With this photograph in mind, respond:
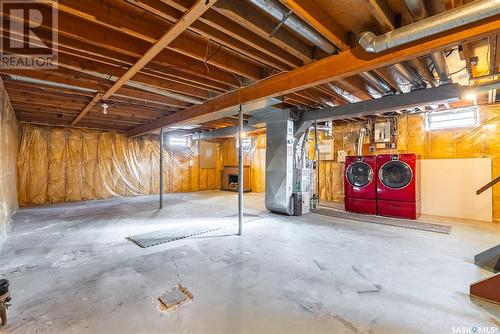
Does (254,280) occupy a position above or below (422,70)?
below

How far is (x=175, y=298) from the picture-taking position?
1.91 m

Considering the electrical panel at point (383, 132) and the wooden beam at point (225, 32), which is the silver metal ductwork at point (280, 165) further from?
the electrical panel at point (383, 132)

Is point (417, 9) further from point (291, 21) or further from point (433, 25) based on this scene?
point (291, 21)

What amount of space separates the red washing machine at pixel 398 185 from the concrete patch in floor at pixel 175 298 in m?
4.55

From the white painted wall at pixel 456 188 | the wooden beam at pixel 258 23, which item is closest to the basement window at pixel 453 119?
the white painted wall at pixel 456 188

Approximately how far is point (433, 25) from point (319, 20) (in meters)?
0.83

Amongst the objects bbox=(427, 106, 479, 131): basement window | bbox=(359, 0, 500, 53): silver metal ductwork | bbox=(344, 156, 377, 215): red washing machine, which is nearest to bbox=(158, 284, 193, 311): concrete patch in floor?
bbox=(359, 0, 500, 53): silver metal ductwork

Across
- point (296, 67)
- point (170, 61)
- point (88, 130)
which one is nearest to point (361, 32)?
point (296, 67)

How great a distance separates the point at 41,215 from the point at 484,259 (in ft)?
25.1

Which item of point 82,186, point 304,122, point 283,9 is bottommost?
point 82,186

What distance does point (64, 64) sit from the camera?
2684mm

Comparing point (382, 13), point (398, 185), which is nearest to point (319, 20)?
point (382, 13)

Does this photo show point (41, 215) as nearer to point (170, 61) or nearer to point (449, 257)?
point (170, 61)

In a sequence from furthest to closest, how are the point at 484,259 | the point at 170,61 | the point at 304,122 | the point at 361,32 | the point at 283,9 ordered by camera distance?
1. the point at 304,122
2. the point at 170,61
3. the point at 484,259
4. the point at 361,32
5. the point at 283,9
